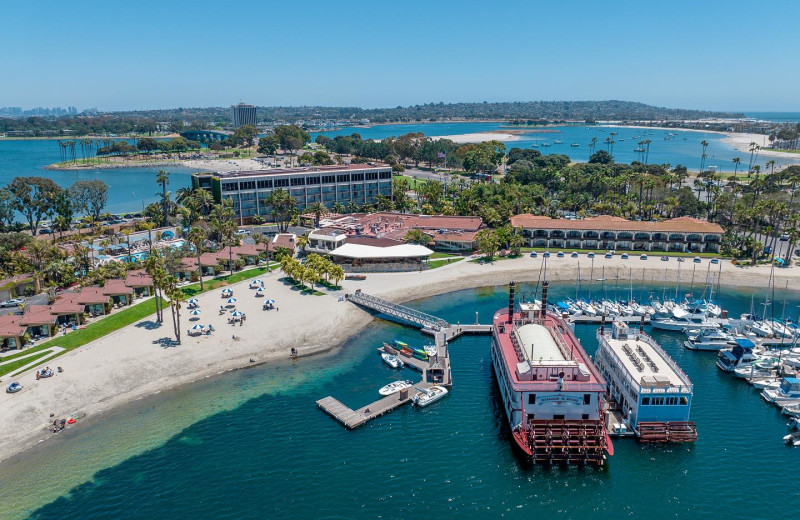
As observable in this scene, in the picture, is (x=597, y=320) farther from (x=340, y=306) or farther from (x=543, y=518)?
(x=543, y=518)

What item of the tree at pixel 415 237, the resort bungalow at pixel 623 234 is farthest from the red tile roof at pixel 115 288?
the resort bungalow at pixel 623 234

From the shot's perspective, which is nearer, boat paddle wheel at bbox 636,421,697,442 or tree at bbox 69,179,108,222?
boat paddle wheel at bbox 636,421,697,442

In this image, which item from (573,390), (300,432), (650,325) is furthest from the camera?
(650,325)

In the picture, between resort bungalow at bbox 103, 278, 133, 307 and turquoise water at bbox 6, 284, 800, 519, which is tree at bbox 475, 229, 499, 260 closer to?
turquoise water at bbox 6, 284, 800, 519

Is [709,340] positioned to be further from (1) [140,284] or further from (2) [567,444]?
(1) [140,284]

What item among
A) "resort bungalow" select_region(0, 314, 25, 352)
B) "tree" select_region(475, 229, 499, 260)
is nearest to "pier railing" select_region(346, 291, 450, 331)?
"tree" select_region(475, 229, 499, 260)

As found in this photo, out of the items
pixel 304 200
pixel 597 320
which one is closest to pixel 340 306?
pixel 597 320

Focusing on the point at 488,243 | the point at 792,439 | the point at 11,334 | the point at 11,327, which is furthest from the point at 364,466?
the point at 488,243

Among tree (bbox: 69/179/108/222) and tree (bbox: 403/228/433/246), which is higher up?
tree (bbox: 69/179/108/222)
